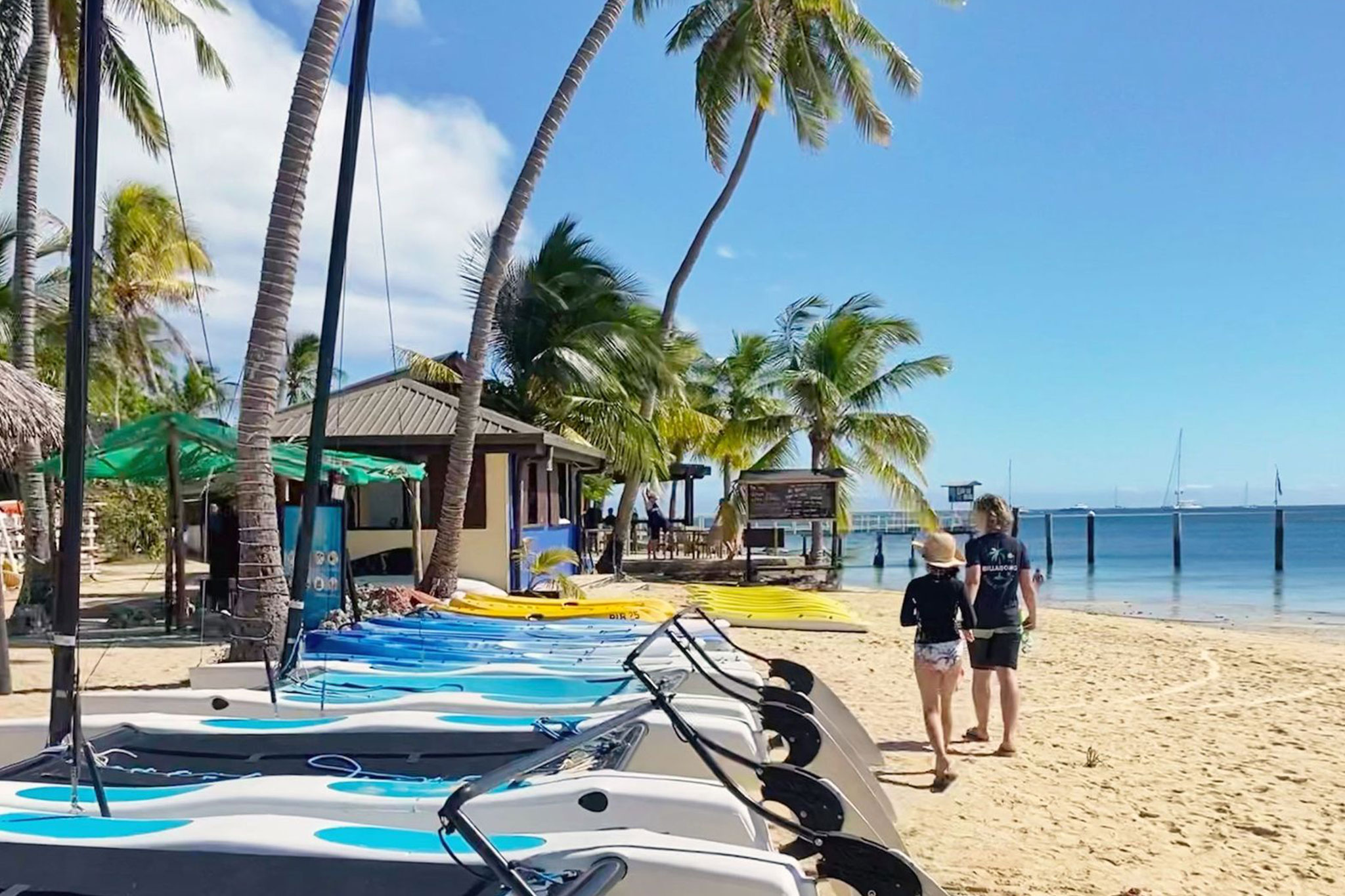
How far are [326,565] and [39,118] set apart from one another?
9705mm

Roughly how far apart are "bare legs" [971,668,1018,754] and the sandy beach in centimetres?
14

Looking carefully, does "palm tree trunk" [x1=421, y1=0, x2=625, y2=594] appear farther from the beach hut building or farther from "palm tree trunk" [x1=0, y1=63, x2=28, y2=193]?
"palm tree trunk" [x1=0, y1=63, x2=28, y2=193]

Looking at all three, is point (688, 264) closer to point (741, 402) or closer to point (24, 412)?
point (741, 402)

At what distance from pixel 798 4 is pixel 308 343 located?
3055 cm

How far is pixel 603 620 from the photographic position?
10.1m

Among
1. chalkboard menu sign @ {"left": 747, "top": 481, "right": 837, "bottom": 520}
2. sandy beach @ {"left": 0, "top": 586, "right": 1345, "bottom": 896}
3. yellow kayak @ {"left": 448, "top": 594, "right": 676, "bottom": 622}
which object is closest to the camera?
sandy beach @ {"left": 0, "top": 586, "right": 1345, "bottom": 896}

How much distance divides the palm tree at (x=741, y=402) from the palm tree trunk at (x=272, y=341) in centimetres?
1631

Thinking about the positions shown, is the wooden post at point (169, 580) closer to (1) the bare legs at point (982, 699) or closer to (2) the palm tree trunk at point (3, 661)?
(2) the palm tree trunk at point (3, 661)

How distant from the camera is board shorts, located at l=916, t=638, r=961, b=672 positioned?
21.6ft

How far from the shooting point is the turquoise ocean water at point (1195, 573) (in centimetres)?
2855

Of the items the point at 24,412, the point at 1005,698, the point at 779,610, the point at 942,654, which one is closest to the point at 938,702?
the point at 942,654

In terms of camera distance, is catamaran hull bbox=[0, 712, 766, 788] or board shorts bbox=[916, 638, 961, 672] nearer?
catamaran hull bbox=[0, 712, 766, 788]

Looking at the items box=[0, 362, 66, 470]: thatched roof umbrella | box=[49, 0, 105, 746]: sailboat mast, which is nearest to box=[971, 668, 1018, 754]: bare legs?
box=[49, 0, 105, 746]: sailboat mast

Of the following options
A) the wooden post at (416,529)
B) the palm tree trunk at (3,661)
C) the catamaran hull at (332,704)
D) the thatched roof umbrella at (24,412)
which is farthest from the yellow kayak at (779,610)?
the thatched roof umbrella at (24,412)
